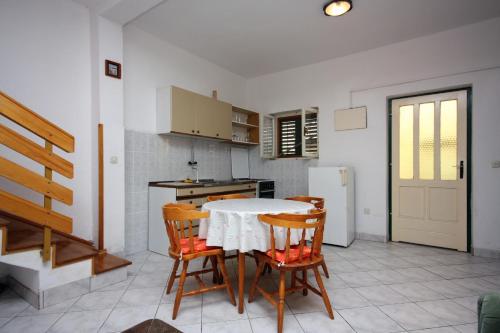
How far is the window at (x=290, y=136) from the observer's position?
5.06 meters

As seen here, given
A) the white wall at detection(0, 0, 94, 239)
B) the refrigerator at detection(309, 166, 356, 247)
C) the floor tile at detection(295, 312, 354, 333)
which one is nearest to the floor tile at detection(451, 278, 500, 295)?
the refrigerator at detection(309, 166, 356, 247)

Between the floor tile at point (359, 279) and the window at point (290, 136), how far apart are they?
258cm

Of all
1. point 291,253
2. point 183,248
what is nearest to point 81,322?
point 183,248

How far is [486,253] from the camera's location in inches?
134

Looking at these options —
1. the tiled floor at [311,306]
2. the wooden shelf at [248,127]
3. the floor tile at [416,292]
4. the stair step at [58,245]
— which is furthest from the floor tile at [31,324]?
the wooden shelf at [248,127]

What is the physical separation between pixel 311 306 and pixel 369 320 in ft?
1.44

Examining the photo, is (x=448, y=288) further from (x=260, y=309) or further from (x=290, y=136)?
(x=290, y=136)

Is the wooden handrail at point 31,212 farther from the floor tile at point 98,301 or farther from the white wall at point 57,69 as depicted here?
the white wall at point 57,69

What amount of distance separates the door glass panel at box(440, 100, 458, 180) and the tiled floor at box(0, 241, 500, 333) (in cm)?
129

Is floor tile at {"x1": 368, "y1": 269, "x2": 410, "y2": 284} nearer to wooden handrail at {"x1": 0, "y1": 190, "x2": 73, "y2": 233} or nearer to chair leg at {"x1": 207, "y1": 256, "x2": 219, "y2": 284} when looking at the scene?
chair leg at {"x1": 207, "y1": 256, "x2": 219, "y2": 284}

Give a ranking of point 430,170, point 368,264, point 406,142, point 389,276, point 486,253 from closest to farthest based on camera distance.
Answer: point 389,276 → point 368,264 → point 486,253 → point 430,170 → point 406,142

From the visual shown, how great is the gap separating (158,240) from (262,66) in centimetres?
353

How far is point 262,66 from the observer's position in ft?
16.3

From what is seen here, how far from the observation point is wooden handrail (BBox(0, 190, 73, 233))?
6.17ft
